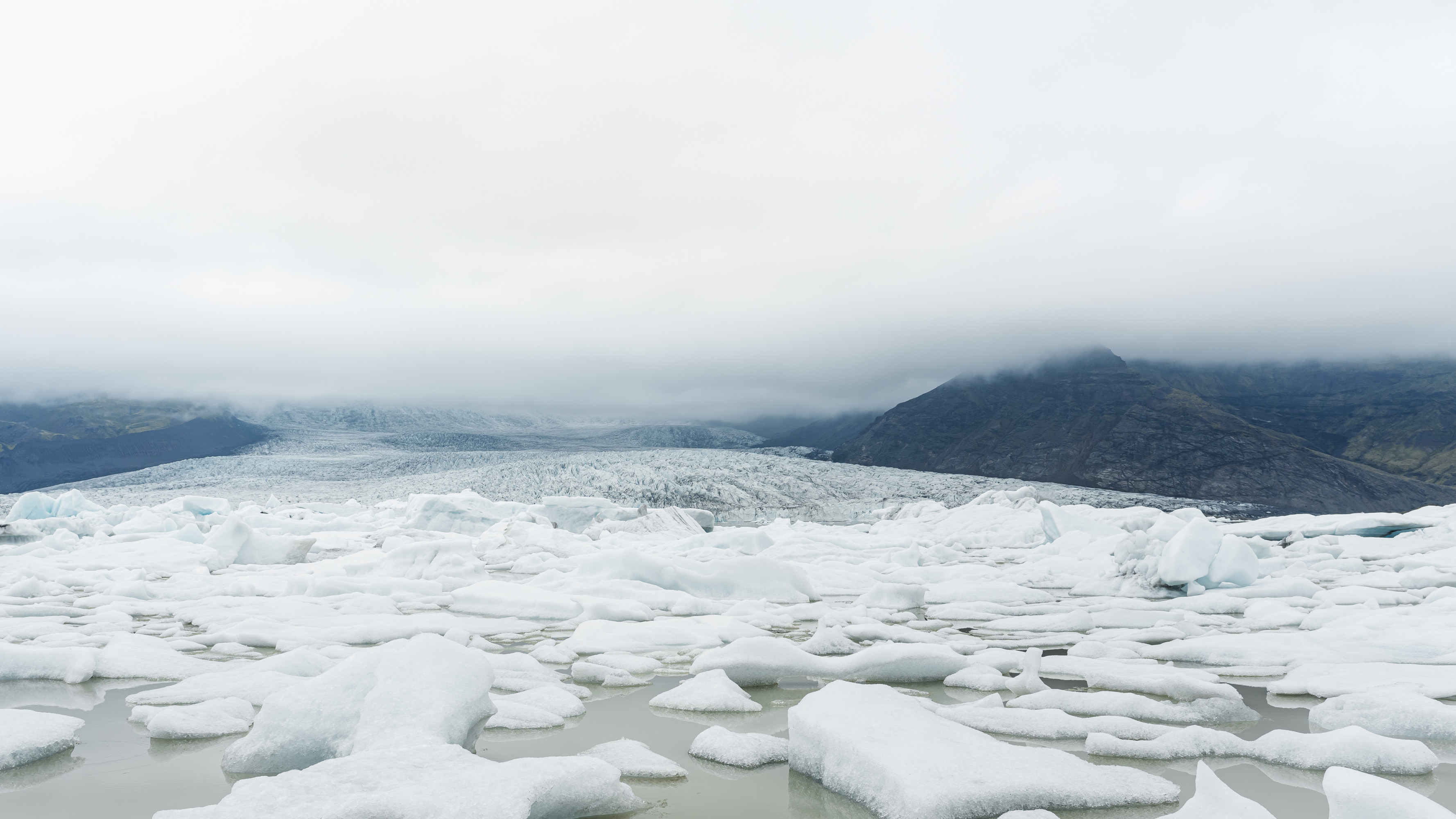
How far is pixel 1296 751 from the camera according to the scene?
310 centimetres

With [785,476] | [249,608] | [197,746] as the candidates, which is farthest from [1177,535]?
[785,476]

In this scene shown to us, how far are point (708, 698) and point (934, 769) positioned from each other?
1705 millimetres

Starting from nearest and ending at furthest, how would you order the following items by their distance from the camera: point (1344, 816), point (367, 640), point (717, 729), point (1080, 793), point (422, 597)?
point (1344, 816) < point (1080, 793) < point (717, 729) < point (367, 640) < point (422, 597)

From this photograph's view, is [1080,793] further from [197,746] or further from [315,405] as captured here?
[315,405]

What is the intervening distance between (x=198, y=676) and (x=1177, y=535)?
32.6ft

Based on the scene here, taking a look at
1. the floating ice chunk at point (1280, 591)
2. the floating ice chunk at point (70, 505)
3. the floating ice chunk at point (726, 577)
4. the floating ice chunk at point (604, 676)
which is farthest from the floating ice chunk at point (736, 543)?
the floating ice chunk at point (70, 505)

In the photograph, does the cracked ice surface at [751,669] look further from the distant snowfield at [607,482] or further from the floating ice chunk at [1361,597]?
the distant snowfield at [607,482]

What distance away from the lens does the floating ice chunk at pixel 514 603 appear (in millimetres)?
7422

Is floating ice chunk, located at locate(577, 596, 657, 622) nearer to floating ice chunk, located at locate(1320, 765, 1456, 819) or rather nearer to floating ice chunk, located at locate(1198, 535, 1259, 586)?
floating ice chunk, located at locate(1320, 765, 1456, 819)

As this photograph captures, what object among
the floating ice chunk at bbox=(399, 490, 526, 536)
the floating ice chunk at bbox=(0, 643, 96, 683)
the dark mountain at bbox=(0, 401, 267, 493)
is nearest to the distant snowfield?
the floating ice chunk at bbox=(399, 490, 526, 536)

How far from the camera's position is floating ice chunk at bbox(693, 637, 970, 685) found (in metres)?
4.58

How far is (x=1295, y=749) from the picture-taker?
3.11m

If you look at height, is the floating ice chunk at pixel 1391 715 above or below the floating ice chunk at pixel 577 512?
above

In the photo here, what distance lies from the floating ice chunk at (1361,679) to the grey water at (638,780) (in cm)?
39
